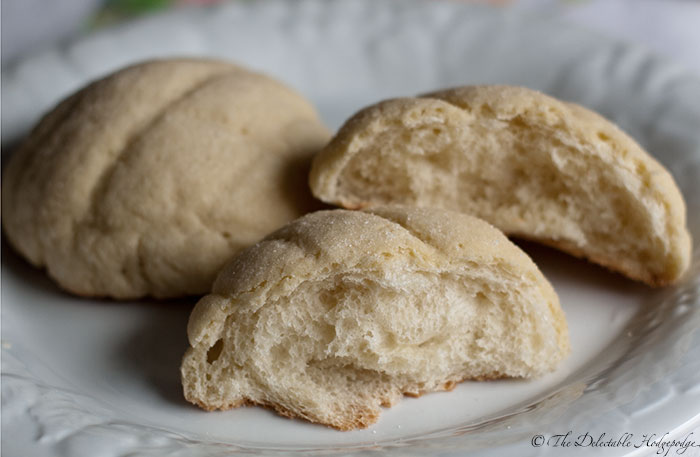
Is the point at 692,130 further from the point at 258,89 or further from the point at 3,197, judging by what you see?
the point at 3,197

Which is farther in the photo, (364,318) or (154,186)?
(154,186)

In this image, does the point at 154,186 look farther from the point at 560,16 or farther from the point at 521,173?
the point at 560,16

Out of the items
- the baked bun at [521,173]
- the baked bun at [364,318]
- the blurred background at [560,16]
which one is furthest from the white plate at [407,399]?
the blurred background at [560,16]

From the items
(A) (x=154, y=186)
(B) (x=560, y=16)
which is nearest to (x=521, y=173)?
(A) (x=154, y=186)

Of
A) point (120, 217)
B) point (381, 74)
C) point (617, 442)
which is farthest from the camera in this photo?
point (381, 74)

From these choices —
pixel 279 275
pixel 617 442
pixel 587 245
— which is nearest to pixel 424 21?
pixel 587 245

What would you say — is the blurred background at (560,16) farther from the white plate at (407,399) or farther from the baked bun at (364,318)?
the baked bun at (364,318)

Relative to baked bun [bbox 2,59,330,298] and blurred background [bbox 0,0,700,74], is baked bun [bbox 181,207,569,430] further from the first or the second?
blurred background [bbox 0,0,700,74]

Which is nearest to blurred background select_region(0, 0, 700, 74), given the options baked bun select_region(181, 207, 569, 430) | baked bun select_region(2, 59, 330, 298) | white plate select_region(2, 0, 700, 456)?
white plate select_region(2, 0, 700, 456)
